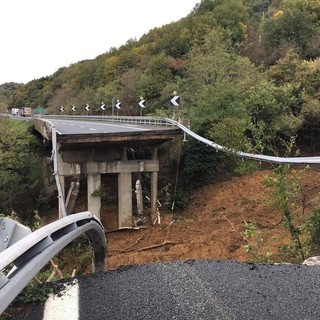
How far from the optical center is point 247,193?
20.8 metres

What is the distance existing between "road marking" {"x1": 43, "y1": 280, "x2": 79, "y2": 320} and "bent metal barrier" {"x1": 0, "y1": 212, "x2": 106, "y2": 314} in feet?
1.70

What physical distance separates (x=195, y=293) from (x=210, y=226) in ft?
48.7

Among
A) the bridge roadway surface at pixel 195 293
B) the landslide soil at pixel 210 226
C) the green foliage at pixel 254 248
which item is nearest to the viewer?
the bridge roadway surface at pixel 195 293

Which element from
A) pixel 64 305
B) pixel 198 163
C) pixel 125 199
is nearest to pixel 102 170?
pixel 125 199

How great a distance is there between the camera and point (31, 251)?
3.41 metres

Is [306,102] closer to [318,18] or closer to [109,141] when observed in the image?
[109,141]

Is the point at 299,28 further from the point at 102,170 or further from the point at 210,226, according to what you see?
the point at 210,226

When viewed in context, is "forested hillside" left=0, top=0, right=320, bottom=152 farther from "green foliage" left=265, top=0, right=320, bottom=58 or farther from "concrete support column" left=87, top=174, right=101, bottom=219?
"concrete support column" left=87, top=174, right=101, bottom=219

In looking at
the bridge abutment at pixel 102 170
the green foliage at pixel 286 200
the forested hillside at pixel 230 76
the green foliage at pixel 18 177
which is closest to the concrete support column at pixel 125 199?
the bridge abutment at pixel 102 170

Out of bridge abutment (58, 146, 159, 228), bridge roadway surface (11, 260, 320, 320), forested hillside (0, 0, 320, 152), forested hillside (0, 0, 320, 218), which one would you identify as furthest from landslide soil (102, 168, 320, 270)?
bridge roadway surface (11, 260, 320, 320)

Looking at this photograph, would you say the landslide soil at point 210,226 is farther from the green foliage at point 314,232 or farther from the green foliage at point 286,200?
the green foliage at point 286,200

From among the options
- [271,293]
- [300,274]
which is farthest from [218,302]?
[300,274]

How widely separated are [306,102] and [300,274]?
21.2m

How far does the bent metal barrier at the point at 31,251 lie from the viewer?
2.77 meters
